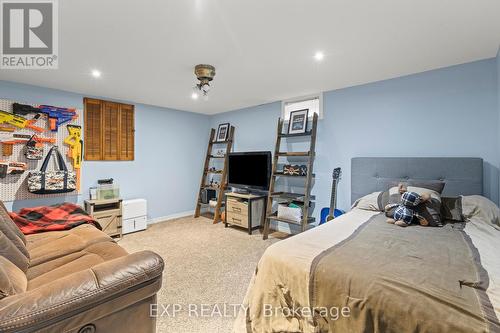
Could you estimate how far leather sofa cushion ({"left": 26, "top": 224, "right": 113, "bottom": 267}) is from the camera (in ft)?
5.53

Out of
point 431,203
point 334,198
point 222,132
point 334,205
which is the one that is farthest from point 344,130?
point 222,132

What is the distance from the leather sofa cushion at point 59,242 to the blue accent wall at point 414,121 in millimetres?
2986

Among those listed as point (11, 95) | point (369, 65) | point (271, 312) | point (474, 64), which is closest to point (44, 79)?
point (11, 95)

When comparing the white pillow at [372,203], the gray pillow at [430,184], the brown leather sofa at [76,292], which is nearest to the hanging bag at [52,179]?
the brown leather sofa at [76,292]

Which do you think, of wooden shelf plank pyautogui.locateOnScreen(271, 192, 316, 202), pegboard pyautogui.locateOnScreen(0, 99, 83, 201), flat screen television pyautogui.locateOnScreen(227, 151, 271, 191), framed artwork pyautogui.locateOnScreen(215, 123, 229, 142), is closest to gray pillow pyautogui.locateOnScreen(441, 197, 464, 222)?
wooden shelf plank pyautogui.locateOnScreen(271, 192, 316, 202)

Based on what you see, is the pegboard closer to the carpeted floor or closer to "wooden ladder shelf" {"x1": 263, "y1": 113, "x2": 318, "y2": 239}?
the carpeted floor

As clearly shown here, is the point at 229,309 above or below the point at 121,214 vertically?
below

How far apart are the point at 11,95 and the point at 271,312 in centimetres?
418

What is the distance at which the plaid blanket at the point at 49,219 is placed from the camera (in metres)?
2.26

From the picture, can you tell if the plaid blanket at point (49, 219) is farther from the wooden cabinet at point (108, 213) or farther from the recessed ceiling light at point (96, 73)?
the recessed ceiling light at point (96, 73)

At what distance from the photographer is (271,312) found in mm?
1486

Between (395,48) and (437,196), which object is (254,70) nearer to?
(395,48)

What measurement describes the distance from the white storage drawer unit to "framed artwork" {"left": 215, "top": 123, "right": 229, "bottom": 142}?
1.97 m

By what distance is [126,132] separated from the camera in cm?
421
